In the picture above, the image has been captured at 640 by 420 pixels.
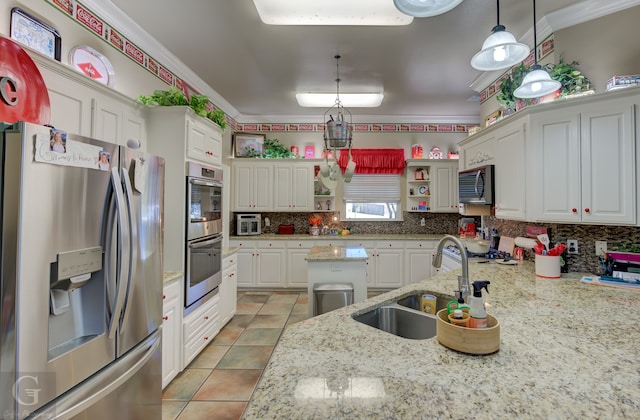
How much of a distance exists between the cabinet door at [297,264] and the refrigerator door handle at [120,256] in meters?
3.54

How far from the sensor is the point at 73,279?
111 cm

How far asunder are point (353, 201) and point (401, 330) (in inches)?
156

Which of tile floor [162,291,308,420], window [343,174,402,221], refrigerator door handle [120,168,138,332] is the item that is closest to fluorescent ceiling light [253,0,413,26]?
refrigerator door handle [120,168,138,332]

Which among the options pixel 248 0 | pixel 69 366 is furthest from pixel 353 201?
pixel 69 366

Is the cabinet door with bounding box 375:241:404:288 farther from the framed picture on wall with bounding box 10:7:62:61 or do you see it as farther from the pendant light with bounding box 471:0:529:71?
the framed picture on wall with bounding box 10:7:62:61

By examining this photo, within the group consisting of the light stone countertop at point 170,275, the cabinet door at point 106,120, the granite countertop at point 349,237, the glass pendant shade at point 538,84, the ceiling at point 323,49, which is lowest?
the light stone countertop at point 170,275

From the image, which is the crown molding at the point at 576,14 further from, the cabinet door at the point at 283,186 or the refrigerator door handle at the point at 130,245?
the cabinet door at the point at 283,186

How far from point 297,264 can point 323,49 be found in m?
3.21

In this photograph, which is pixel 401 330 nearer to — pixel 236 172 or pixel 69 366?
pixel 69 366

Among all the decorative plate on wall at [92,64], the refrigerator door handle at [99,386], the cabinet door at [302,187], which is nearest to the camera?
the refrigerator door handle at [99,386]

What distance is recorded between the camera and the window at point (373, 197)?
5.44m

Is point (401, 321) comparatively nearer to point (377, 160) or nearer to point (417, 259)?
point (417, 259)

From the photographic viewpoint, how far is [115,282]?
1.27m

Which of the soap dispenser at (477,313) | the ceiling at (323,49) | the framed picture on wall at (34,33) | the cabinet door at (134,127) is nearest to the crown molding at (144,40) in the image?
the ceiling at (323,49)
